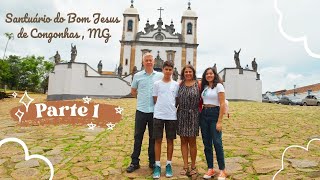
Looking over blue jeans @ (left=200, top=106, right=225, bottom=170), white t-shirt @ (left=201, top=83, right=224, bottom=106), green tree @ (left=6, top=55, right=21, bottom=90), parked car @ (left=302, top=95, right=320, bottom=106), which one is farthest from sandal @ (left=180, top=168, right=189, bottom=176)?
Result: green tree @ (left=6, top=55, right=21, bottom=90)

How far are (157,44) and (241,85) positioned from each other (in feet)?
59.7

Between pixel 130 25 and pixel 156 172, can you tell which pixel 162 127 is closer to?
pixel 156 172

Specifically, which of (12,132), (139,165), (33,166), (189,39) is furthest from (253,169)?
(189,39)

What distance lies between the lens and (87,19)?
457 cm

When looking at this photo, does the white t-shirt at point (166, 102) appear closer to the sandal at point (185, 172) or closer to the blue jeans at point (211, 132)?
the blue jeans at point (211, 132)

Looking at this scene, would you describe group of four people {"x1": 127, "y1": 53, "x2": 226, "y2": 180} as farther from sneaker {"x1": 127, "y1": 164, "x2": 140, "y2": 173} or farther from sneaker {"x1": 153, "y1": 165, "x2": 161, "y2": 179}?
sneaker {"x1": 127, "y1": 164, "x2": 140, "y2": 173}

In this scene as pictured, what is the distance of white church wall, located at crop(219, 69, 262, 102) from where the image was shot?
→ 26.4m

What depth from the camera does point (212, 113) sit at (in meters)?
3.92

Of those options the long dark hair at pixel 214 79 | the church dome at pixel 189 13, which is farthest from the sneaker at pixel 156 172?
the church dome at pixel 189 13

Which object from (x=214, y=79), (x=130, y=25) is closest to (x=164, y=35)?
(x=130, y=25)

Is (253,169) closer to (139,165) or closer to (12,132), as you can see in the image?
(139,165)

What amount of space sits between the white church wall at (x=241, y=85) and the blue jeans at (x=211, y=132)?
22970 millimetres

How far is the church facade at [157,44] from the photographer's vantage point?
137 feet

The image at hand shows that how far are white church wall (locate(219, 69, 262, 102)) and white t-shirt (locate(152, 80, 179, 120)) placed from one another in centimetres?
2304
